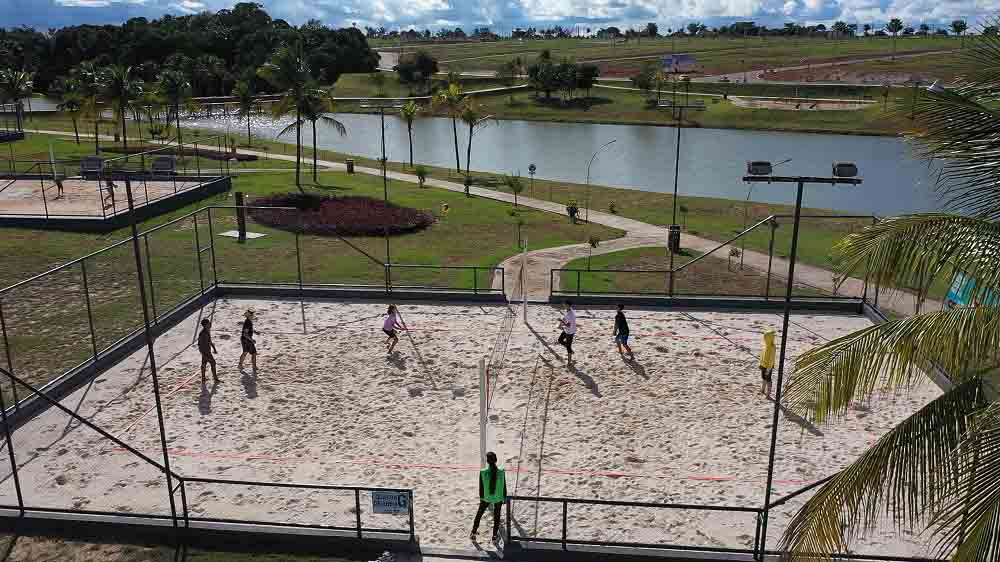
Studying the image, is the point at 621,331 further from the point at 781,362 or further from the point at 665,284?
the point at 781,362

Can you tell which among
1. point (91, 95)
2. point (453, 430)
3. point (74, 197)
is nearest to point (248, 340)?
point (453, 430)

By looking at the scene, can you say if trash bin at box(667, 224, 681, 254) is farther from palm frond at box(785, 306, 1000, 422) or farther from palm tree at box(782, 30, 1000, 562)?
palm frond at box(785, 306, 1000, 422)

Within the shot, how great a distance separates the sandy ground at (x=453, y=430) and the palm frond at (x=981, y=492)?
660 cm

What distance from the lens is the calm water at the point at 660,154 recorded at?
54.9 meters

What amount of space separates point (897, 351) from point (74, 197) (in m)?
38.6

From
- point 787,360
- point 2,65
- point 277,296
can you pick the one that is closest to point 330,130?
point 2,65

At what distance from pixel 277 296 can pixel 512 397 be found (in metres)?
10.3

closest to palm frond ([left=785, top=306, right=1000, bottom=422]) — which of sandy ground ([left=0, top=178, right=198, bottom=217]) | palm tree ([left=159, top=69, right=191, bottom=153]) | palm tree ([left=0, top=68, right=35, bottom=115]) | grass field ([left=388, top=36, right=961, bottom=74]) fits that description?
sandy ground ([left=0, top=178, right=198, bottom=217])

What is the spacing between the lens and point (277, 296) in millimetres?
25156

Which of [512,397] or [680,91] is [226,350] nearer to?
[512,397]

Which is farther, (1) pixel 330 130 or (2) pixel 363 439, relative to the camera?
(1) pixel 330 130

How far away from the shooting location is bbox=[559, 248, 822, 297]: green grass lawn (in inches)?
1013

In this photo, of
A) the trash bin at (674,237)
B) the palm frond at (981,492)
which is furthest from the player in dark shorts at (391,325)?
the palm frond at (981,492)

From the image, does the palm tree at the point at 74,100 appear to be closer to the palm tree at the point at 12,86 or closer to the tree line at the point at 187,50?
the palm tree at the point at 12,86
